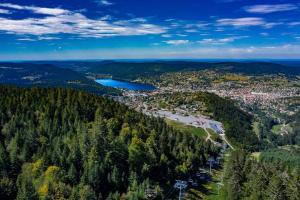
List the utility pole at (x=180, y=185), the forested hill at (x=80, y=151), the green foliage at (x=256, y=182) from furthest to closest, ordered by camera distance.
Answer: the utility pole at (x=180, y=185), the green foliage at (x=256, y=182), the forested hill at (x=80, y=151)

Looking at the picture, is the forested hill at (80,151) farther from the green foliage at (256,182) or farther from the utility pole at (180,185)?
the green foliage at (256,182)

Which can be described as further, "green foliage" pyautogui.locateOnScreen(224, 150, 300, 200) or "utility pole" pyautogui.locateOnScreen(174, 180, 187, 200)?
"utility pole" pyautogui.locateOnScreen(174, 180, 187, 200)

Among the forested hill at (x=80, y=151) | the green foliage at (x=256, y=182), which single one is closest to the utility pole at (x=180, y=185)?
the forested hill at (x=80, y=151)

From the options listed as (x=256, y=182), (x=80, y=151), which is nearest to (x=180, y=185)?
(x=256, y=182)

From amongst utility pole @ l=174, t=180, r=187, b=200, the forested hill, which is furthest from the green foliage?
the forested hill

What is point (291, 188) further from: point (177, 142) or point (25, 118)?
point (25, 118)

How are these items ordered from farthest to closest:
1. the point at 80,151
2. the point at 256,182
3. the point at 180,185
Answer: the point at 180,185 → the point at 80,151 → the point at 256,182

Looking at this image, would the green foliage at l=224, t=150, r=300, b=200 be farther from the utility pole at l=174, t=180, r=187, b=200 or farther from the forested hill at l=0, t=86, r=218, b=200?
the forested hill at l=0, t=86, r=218, b=200

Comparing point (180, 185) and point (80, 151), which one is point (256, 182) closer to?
point (180, 185)

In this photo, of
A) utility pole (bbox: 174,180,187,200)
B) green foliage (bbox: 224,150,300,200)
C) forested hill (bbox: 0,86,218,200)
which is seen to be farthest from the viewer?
utility pole (bbox: 174,180,187,200)
